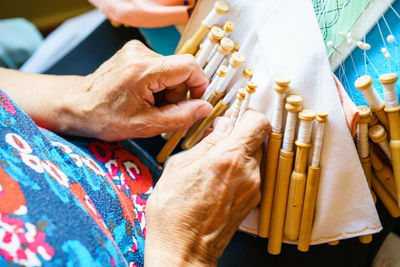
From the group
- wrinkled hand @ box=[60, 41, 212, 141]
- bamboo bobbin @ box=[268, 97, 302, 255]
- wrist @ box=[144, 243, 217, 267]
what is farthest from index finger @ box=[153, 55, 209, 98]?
wrist @ box=[144, 243, 217, 267]

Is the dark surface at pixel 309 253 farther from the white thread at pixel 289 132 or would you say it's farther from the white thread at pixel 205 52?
the white thread at pixel 205 52

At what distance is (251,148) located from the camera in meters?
0.66

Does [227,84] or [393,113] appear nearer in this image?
[393,113]

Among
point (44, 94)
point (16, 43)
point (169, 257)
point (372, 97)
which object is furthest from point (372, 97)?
point (16, 43)

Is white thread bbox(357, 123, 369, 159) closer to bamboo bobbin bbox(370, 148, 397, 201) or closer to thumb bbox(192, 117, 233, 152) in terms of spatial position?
bamboo bobbin bbox(370, 148, 397, 201)

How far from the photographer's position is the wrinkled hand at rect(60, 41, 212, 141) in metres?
0.72

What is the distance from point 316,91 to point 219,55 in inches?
8.9

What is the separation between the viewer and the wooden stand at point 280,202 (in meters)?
0.67

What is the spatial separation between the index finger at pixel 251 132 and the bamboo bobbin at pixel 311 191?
0.09m

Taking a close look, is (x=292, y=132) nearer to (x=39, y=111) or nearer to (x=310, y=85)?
(x=310, y=85)

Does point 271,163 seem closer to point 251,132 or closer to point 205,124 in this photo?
point 251,132

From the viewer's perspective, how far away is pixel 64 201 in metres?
0.55

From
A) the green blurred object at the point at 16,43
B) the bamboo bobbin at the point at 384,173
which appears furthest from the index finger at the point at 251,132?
the green blurred object at the point at 16,43

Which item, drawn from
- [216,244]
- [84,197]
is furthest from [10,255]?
[216,244]
